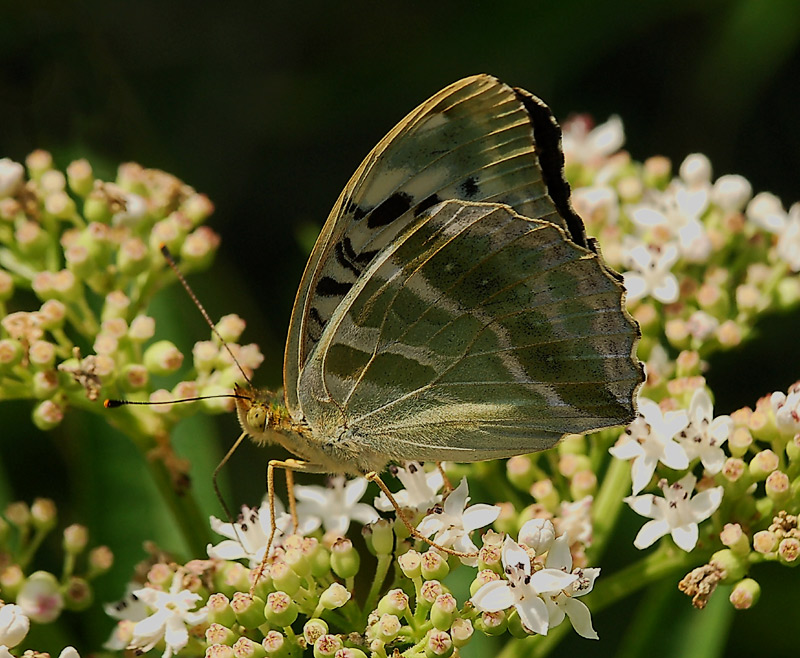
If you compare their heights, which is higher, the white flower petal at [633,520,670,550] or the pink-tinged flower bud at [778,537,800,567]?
the white flower petal at [633,520,670,550]

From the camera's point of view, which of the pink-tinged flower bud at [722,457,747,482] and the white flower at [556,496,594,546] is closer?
the pink-tinged flower bud at [722,457,747,482]

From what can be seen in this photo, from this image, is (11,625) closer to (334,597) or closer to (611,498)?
(334,597)

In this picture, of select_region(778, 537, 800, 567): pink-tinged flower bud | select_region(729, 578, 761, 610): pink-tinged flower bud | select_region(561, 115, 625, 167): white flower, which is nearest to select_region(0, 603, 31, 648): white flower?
select_region(729, 578, 761, 610): pink-tinged flower bud

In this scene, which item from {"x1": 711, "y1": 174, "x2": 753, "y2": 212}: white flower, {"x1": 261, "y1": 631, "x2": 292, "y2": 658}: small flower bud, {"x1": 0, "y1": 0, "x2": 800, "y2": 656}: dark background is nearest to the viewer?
{"x1": 261, "y1": 631, "x2": 292, "y2": 658}: small flower bud

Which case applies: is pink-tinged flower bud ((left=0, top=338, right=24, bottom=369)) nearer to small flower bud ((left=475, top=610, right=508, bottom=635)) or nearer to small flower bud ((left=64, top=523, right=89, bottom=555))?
small flower bud ((left=64, top=523, right=89, bottom=555))

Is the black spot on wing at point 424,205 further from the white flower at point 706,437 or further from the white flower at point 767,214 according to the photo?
the white flower at point 767,214

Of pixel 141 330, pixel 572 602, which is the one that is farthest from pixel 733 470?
pixel 141 330
